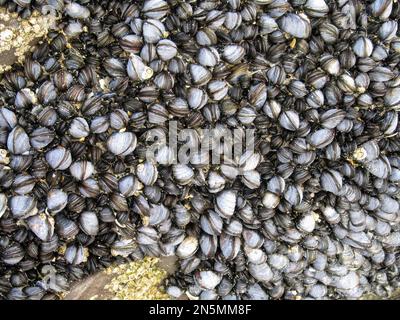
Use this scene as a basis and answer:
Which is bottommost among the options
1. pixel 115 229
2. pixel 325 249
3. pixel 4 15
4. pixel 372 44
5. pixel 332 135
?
pixel 325 249

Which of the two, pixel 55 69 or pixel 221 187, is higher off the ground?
pixel 55 69

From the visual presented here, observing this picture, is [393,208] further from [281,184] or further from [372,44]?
[372,44]

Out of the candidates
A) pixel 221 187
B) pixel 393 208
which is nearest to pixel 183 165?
pixel 221 187

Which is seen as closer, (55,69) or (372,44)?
(55,69)

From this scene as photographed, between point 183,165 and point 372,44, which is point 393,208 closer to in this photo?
point 372,44
